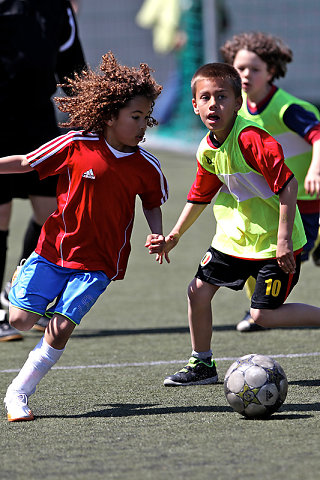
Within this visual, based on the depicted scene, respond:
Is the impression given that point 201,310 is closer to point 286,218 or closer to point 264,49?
point 286,218

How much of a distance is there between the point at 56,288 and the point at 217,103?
3.78ft

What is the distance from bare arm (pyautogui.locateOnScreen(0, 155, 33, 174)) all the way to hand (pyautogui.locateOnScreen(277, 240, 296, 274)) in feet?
3.96

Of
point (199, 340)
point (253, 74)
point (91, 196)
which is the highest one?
point (253, 74)

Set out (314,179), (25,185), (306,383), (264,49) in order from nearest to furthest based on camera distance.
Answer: (306,383) < (314,179) < (264,49) < (25,185)

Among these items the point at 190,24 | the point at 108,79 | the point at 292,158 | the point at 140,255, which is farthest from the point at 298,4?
the point at 108,79

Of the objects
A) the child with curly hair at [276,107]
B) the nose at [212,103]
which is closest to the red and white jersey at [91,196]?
the nose at [212,103]

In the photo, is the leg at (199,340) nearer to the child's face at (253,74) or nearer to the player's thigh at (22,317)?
the player's thigh at (22,317)

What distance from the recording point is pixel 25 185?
6.20 metres

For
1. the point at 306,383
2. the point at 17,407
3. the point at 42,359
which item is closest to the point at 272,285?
the point at 306,383

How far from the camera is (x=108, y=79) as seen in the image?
4.40 m

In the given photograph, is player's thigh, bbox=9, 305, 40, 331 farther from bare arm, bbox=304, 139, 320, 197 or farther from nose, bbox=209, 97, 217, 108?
bare arm, bbox=304, 139, 320, 197

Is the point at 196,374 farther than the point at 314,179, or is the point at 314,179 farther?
the point at 314,179

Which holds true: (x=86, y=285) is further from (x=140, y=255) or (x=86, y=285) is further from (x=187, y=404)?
(x=140, y=255)

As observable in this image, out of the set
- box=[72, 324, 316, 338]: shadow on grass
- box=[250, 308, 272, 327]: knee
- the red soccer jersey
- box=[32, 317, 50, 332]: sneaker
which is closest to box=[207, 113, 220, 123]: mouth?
the red soccer jersey
